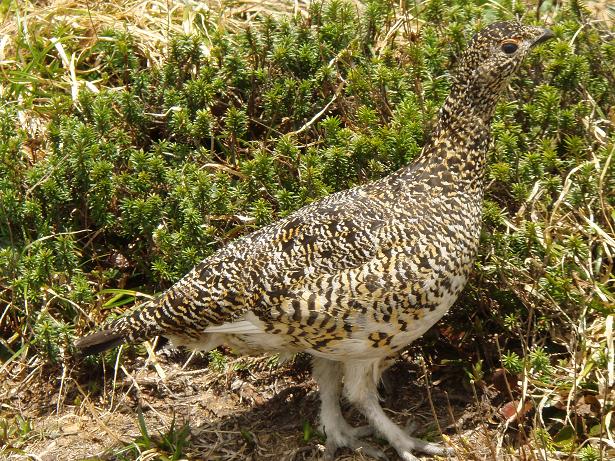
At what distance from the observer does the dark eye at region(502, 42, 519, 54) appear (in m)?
4.28

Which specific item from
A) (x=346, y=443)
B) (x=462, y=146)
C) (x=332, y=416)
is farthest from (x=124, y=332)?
(x=462, y=146)

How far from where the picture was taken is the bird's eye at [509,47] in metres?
4.28

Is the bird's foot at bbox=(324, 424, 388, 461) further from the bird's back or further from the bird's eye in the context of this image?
the bird's eye

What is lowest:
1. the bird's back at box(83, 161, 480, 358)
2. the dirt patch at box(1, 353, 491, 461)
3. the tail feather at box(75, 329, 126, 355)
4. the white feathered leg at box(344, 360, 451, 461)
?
the dirt patch at box(1, 353, 491, 461)

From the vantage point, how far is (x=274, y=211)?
5.32 meters

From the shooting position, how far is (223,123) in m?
6.02

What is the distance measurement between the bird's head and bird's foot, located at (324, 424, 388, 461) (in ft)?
6.17

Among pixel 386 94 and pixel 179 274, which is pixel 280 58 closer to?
pixel 386 94

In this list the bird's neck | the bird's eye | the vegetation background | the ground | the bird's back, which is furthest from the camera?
the ground

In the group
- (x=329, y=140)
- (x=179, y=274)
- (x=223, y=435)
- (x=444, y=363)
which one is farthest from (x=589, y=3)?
(x=223, y=435)

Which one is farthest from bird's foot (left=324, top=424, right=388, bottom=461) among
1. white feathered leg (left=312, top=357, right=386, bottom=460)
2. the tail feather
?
the tail feather

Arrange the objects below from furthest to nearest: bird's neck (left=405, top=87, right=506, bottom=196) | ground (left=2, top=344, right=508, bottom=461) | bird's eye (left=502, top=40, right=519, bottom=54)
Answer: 1. ground (left=2, top=344, right=508, bottom=461)
2. bird's neck (left=405, top=87, right=506, bottom=196)
3. bird's eye (left=502, top=40, right=519, bottom=54)

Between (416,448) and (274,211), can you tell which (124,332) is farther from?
(416,448)

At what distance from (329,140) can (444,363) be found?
1411mm
